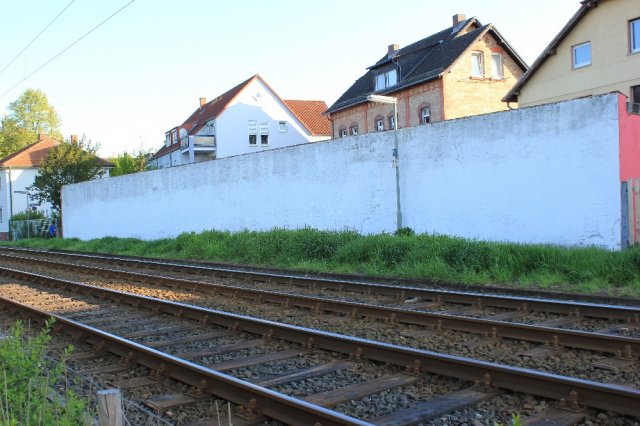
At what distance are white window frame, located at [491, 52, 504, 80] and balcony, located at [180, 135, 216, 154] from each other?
988 inches

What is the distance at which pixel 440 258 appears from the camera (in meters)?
13.8

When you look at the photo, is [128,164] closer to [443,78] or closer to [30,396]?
[443,78]

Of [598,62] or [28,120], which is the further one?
[28,120]

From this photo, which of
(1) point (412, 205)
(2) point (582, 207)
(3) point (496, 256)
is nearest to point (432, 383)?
(3) point (496, 256)

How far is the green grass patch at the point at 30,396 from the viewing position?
12.4ft

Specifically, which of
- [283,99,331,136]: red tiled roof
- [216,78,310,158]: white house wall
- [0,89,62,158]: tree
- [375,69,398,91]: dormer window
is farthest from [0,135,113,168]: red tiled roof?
[375,69,398,91]: dormer window

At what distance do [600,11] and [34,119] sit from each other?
81388mm

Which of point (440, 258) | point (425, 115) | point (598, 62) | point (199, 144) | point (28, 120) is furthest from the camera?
point (28, 120)

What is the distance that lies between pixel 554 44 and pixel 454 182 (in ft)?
60.3

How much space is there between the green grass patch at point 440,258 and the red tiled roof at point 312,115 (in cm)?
3854

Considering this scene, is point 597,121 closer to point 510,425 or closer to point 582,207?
point 582,207

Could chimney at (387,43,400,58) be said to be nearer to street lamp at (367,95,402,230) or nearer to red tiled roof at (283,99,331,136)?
red tiled roof at (283,99,331,136)

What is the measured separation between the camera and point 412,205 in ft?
60.6

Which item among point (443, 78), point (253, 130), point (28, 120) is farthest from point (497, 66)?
point (28, 120)
